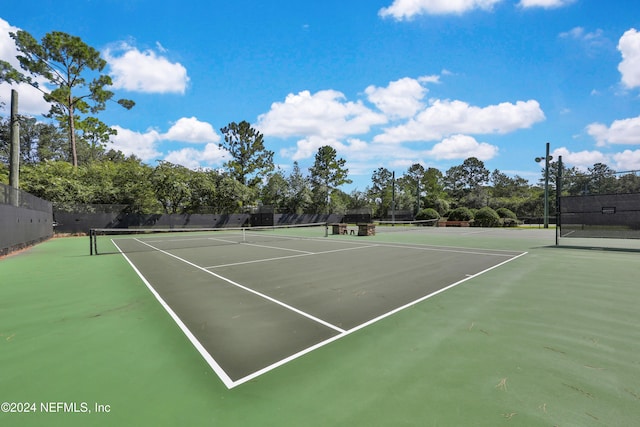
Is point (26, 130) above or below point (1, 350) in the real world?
above

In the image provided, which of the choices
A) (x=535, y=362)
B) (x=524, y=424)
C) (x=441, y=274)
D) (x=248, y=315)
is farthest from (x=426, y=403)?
(x=441, y=274)

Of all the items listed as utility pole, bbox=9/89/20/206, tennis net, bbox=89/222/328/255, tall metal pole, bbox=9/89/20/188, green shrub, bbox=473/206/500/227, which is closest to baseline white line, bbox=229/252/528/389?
tennis net, bbox=89/222/328/255

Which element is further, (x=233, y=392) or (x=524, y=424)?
(x=233, y=392)

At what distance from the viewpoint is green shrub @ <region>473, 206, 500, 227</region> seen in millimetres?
34969

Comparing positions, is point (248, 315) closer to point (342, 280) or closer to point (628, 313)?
point (342, 280)

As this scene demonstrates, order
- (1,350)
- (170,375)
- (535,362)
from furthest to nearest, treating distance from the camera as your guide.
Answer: (1,350) < (535,362) < (170,375)

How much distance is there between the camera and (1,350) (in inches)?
146

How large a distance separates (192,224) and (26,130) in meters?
47.2

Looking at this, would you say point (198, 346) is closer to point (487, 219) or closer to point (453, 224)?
point (487, 219)

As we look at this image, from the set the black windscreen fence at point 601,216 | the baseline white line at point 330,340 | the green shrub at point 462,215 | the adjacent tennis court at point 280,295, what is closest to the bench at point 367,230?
the adjacent tennis court at point 280,295

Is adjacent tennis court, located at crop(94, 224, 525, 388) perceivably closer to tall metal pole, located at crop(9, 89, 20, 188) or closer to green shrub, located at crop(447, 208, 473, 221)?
tall metal pole, located at crop(9, 89, 20, 188)

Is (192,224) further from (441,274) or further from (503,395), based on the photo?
(503,395)

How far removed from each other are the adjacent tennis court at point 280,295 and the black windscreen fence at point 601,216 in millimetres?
7556

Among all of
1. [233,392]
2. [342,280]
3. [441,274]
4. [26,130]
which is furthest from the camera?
[26,130]
